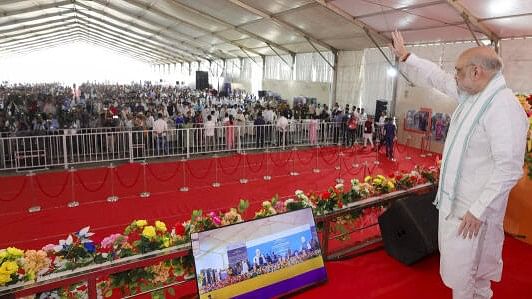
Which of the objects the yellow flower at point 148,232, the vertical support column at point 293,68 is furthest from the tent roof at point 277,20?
the yellow flower at point 148,232

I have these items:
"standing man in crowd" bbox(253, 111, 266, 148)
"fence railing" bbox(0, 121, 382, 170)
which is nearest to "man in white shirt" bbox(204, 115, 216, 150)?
"fence railing" bbox(0, 121, 382, 170)

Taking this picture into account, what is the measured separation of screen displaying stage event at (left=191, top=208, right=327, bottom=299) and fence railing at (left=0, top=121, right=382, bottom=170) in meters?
8.12

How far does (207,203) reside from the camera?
7.52 meters

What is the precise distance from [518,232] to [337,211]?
2.58 metres

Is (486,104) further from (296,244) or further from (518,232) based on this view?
(518,232)

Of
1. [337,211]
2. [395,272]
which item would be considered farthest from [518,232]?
[337,211]

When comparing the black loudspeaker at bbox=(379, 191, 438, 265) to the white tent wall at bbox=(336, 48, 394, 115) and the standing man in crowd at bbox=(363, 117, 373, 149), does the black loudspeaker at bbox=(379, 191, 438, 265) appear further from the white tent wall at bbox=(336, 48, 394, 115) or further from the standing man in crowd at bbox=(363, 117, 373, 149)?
the white tent wall at bbox=(336, 48, 394, 115)

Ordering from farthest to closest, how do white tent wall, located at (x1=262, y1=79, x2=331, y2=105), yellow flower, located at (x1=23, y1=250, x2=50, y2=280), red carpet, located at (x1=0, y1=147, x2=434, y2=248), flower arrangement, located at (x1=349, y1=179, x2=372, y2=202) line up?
white tent wall, located at (x1=262, y1=79, x2=331, y2=105), red carpet, located at (x1=0, y1=147, x2=434, y2=248), flower arrangement, located at (x1=349, y1=179, x2=372, y2=202), yellow flower, located at (x1=23, y1=250, x2=50, y2=280)

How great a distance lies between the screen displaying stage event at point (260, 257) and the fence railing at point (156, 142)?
26.6 ft

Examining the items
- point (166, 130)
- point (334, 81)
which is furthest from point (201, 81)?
point (166, 130)

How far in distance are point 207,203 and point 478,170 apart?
597cm

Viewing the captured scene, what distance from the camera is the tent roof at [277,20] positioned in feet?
35.2

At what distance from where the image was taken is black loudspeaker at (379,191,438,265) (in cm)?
367

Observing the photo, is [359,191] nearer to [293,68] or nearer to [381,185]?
[381,185]
